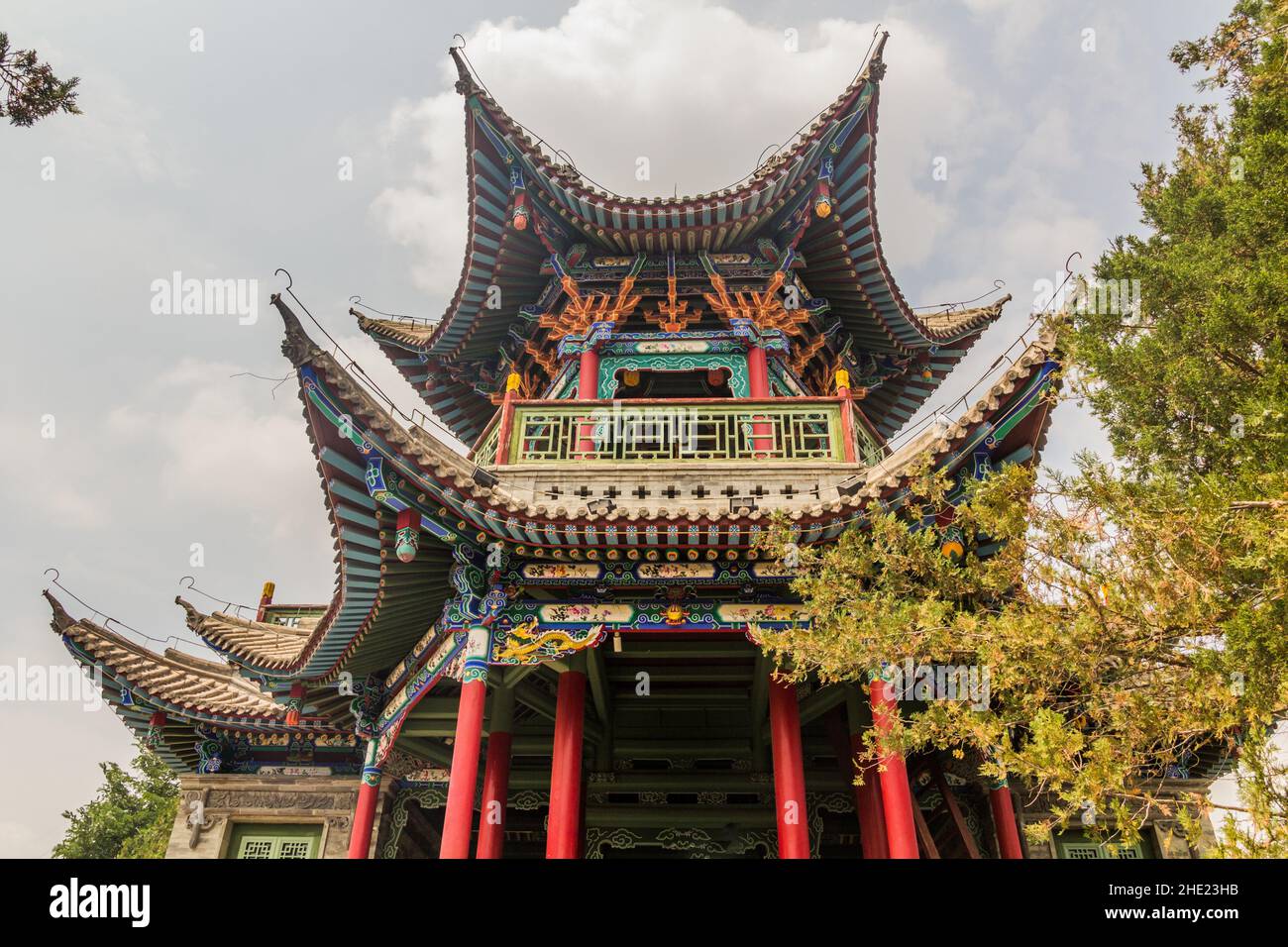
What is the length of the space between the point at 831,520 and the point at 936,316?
832cm

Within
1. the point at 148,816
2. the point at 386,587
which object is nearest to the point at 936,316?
the point at 386,587

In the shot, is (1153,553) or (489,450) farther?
(489,450)

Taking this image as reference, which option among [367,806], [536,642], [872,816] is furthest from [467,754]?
[872,816]

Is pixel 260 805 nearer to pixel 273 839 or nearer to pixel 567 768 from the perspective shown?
pixel 273 839

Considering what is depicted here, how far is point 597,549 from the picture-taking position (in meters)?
6.77

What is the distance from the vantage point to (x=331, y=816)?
32.9 ft

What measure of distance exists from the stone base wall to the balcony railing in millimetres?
4575

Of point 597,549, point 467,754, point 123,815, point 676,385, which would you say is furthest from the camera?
point 123,815

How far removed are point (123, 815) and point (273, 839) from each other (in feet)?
72.8

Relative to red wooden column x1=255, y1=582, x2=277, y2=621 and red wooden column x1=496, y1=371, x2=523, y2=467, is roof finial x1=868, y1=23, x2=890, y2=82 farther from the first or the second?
red wooden column x1=255, y1=582, x2=277, y2=621

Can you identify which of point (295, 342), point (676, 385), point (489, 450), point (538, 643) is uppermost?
point (676, 385)

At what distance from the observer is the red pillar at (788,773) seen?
666 cm

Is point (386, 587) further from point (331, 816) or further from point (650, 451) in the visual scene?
point (331, 816)

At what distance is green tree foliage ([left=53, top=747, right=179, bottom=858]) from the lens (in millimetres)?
26422
